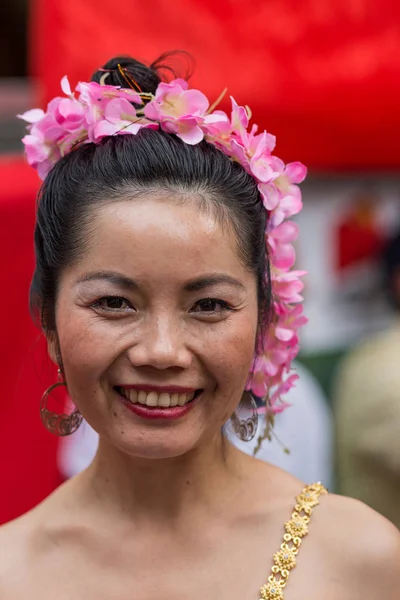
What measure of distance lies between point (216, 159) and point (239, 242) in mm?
170

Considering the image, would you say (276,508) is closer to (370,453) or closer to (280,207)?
(280,207)

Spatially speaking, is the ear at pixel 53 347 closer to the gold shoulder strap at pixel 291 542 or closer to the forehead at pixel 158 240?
the forehead at pixel 158 240

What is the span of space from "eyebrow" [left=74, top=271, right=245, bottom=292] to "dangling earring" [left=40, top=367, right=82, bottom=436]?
33 centimetres

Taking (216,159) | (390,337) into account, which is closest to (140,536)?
(216,159)

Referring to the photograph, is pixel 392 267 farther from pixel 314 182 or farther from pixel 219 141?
pixel 219 141

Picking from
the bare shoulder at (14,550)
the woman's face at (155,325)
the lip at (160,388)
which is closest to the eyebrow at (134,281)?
the woman's face at (155,325)

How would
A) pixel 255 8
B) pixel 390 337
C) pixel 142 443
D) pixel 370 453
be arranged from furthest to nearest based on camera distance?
1. pixel 255 8
2. pixel 390 337
3. pixel 370 453
4. pixel 142 443

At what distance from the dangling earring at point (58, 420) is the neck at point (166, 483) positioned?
0.27 feet

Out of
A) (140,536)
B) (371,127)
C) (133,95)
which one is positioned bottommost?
(140,536)

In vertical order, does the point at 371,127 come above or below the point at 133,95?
above

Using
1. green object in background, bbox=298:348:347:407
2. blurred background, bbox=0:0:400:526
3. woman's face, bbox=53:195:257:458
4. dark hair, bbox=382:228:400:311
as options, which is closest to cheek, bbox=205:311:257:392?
woman's face, bbox=53:195:257:458

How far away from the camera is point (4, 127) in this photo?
562cm

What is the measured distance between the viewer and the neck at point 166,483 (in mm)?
1825

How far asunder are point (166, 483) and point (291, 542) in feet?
0.88
